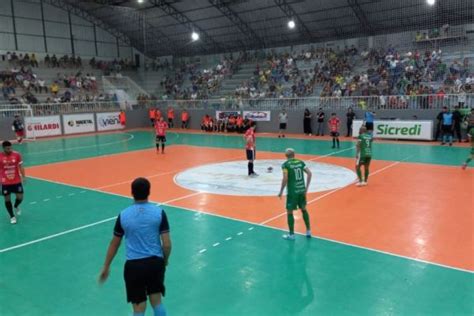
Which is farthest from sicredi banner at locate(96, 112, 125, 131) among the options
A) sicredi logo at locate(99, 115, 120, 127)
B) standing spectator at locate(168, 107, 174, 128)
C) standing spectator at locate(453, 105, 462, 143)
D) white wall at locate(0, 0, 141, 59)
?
standing spectator at locate(453, 105, 462, 143)

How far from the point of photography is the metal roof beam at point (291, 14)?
108 feet

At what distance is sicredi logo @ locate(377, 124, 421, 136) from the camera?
23191 millimetres

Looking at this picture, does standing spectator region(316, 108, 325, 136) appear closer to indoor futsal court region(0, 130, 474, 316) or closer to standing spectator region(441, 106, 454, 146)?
standing spectator region(441, 106, 454, 146)

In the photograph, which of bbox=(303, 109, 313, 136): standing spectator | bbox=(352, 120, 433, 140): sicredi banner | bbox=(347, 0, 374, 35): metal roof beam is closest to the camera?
bbox=(352, 120, 433, 140): sicredi banner

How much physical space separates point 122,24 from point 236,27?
13.1 m

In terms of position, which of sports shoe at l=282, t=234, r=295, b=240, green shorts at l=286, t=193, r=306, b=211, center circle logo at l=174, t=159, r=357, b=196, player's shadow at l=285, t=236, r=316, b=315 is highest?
green shorts at l=286, t=193, r=306, b=211

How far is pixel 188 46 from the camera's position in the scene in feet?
148

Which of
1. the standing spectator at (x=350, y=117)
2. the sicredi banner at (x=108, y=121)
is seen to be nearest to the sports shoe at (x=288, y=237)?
the standing spectator at (x=350, y=117)

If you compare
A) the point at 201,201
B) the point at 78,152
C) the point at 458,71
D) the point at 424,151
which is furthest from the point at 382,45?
the point at 201,201

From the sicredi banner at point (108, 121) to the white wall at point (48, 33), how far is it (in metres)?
10.8

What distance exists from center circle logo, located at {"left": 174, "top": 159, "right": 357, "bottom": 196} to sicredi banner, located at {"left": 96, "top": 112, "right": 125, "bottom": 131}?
20755 mm

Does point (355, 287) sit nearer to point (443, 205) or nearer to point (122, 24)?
point (443, 205)

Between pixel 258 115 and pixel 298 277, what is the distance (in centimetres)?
2540

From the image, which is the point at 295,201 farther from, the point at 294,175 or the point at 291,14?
the point at 291,14
